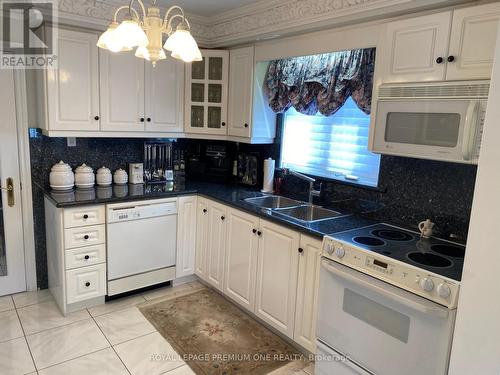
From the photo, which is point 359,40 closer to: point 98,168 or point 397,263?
point 397,263

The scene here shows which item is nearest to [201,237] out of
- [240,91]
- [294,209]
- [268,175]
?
[268,175]

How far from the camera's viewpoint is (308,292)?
247cm

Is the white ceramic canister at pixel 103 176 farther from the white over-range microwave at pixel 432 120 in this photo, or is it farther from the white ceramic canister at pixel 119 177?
the white over-range microwave at pixel 432 120

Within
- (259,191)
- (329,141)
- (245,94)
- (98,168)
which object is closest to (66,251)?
(98,168)

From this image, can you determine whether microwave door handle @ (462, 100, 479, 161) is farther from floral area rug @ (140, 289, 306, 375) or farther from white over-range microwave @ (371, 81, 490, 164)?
floral area rug @ (140, 289, 306, 375)

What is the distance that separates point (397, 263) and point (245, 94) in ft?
6.84

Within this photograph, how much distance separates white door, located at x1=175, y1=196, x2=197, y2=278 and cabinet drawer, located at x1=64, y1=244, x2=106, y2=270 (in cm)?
68

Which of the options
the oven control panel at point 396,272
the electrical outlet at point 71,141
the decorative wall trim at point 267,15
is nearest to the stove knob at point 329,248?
the oven control panel at point 396,272

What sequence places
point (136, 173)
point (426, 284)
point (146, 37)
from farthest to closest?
point (136, 173)
point (426, 284)
point (146, 37)

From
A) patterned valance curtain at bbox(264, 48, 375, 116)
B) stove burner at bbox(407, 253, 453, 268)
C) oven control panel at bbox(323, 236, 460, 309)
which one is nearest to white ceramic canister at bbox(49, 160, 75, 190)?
patterned valance curtain at bbox(264, 48, 375, 116)

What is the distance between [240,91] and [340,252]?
1.90 m

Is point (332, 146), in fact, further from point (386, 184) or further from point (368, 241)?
point (368, 241)

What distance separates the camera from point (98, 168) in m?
3.52

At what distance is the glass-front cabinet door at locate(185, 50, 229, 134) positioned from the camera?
3.59 meters
